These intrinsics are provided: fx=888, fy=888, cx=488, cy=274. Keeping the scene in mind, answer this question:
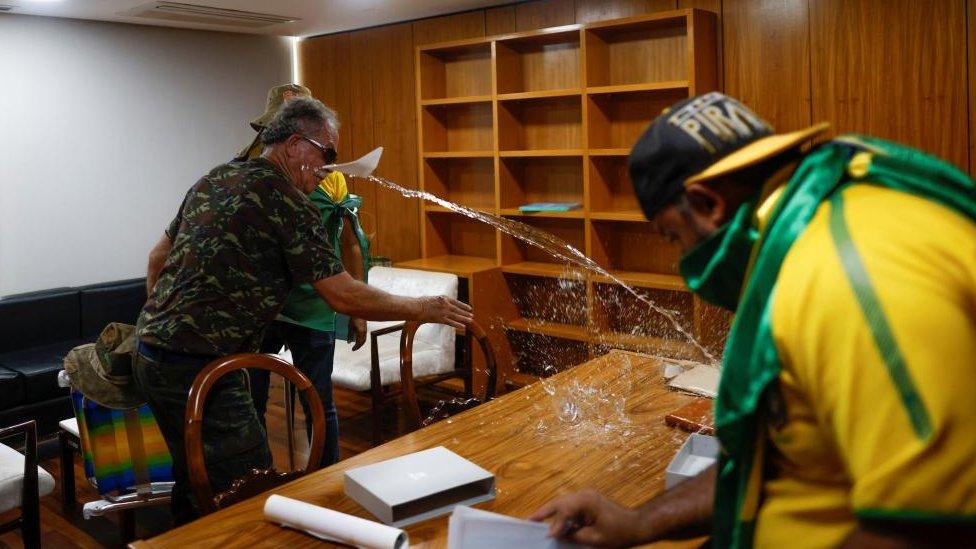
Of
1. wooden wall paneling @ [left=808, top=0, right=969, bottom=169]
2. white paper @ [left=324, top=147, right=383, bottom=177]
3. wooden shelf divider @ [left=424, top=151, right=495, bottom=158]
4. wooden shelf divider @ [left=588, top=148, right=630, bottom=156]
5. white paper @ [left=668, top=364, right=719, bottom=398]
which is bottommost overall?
white paper @ [left=668, top=364, right=719, bottom=398]

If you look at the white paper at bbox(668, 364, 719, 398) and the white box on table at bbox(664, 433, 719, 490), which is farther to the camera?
the white paper at bbox(668, 364, 719, 398)

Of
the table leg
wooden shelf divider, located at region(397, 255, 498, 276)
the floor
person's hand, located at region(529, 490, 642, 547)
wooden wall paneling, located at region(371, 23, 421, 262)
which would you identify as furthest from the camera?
wooden wall paneling, located at region(371, 23, 421, 262)

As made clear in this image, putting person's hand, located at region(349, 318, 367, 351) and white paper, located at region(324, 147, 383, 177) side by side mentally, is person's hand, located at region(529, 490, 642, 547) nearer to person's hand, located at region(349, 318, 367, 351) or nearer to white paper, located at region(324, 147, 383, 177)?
white paper, located at region(324, 147, 383, 177)

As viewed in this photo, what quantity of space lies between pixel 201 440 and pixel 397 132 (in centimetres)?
378

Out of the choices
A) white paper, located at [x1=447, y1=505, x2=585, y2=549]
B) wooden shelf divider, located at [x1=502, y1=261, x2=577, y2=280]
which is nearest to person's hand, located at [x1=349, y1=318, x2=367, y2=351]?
wooden shelf divider, located at [x1=502, y1=261, x2=577, y2=280]

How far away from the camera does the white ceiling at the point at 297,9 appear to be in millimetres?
4551

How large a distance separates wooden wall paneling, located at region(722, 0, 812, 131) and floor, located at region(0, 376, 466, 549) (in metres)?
2.30

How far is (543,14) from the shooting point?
4719 mm

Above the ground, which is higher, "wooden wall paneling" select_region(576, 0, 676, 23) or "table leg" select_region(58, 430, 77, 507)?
"wooden wall paneling" select_region(576, 0, 676, 23)

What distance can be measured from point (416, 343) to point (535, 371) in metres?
0.88

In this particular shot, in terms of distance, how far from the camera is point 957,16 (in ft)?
11.1

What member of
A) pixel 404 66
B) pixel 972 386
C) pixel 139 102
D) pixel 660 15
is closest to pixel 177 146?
pixel 139 102

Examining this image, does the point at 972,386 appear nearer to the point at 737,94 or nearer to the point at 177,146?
the point at 737,94

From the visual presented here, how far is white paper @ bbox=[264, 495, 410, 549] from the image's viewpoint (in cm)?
144
